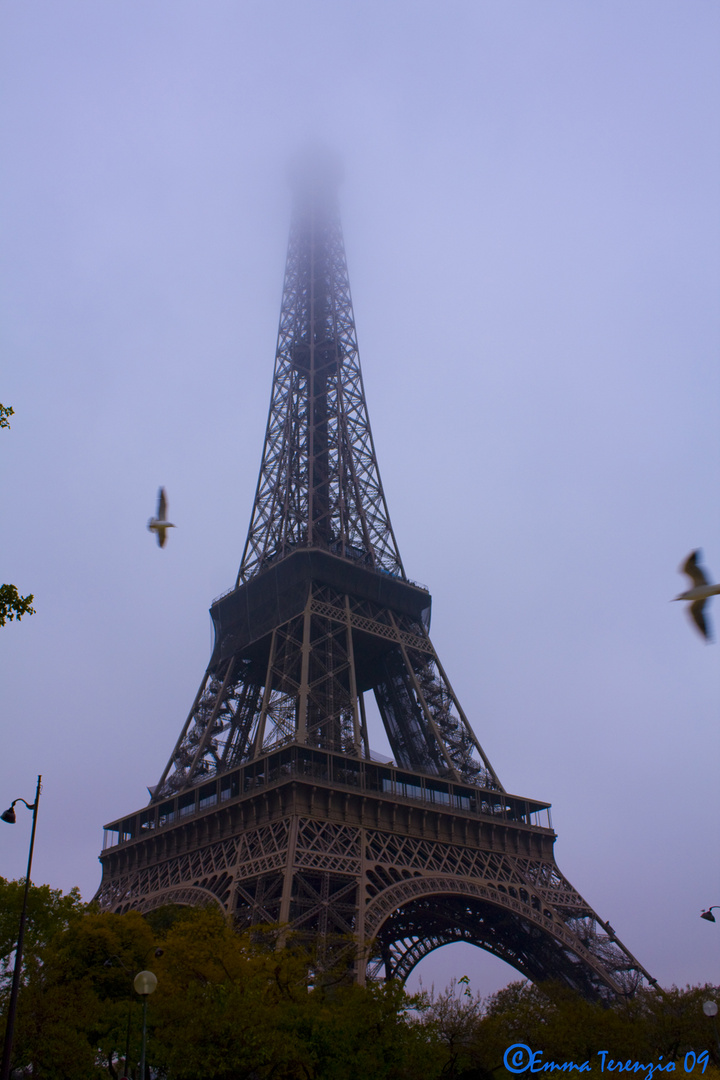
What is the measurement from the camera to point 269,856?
37938 mm

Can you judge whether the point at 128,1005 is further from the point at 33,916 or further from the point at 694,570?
the point at 694,570

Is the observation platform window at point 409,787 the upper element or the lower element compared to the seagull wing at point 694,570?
upper

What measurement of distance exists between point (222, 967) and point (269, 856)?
1286 cm

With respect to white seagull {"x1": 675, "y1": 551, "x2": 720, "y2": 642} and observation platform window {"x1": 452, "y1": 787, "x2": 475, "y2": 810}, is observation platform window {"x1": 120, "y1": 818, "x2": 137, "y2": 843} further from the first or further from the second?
white seagull {"x1": 675, "y1": 551, "x2": 720, "y2": 642}

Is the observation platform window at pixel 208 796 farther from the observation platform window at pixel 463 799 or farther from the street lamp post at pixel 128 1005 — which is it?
the street lamp post at pixel 128 1005

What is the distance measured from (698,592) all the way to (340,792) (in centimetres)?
3492

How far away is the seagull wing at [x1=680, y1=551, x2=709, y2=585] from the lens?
934 centimetres

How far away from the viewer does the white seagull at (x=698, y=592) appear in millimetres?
8492

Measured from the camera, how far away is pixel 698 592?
29.5 feet

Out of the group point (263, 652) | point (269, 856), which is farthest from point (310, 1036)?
point (263, 652)

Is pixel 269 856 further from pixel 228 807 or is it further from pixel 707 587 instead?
pixel 707 587

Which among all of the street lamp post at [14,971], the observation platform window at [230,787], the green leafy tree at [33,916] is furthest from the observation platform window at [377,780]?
the street lamp post at [14,971]

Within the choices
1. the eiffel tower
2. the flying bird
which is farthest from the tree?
the eiffel tower

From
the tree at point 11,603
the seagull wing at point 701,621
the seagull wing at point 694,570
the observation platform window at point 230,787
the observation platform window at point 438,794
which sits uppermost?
the observation platform window at point 230,787
